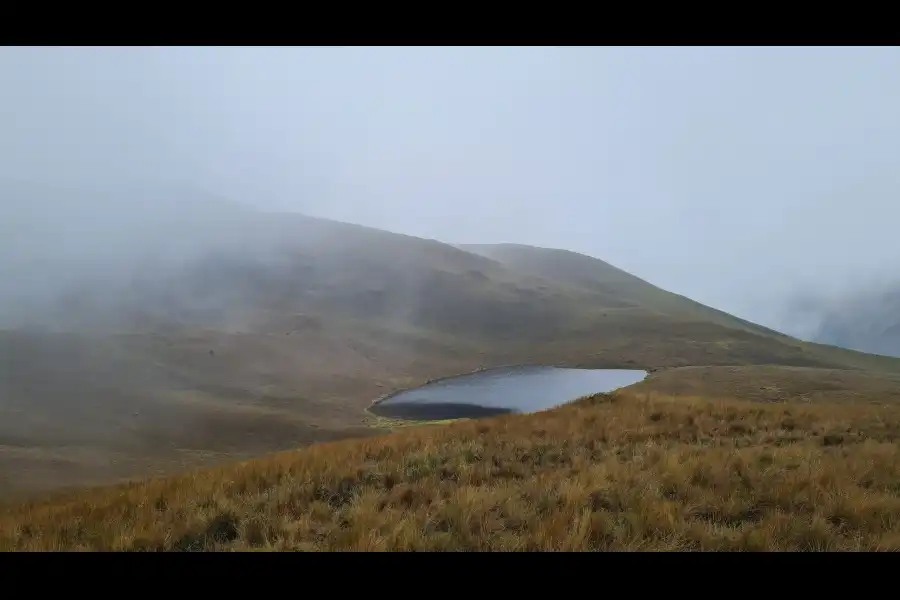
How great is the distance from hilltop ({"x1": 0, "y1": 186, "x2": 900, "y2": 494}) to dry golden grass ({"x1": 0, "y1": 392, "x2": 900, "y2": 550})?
2009 cm

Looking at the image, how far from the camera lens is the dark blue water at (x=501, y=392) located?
39.4m

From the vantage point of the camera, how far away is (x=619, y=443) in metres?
9.14

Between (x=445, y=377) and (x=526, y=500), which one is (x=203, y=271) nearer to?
(x=445, y=377)

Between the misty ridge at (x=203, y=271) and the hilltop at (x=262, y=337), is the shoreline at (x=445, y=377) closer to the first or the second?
the hilltop at (x=262, y=337)

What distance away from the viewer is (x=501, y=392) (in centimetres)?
4725

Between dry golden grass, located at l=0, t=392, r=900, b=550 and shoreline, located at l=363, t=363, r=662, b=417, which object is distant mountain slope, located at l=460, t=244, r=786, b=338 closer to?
shoreline, located at l=363, t=363, r=662, b=417

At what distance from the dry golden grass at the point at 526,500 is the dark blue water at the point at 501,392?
2553 centimetres

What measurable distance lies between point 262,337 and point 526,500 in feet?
198

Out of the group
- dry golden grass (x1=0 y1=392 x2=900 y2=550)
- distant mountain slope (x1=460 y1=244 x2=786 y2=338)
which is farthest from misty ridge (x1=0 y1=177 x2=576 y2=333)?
dry golden grass (x1=0 y1=392 x2=900 y2=550)
